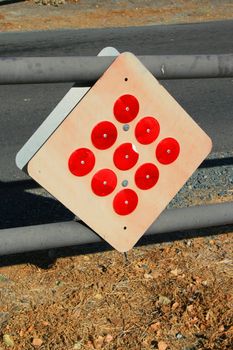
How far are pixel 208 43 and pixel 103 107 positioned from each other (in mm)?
11453

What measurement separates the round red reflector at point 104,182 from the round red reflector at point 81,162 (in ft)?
0.20

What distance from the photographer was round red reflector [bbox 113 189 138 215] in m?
3.40

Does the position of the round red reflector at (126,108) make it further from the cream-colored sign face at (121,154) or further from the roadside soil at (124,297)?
the roadside soil at (124,297)

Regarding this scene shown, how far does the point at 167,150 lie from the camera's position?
340 cm

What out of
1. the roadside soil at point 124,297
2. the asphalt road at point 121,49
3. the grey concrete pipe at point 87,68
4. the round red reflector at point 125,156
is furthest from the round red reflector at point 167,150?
the asphalt road at point 121,49

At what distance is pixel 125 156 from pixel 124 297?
119 centimetres

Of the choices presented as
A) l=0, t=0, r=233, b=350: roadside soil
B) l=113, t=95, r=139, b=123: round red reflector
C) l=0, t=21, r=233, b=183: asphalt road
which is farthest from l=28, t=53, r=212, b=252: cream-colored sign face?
l=0, t=21, r=233, b=183: asphalt road

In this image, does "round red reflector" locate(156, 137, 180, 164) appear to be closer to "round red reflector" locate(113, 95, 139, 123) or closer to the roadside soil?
"round red reflector" locate(113, 95, 139, 123)

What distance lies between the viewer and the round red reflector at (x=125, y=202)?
3.40 m

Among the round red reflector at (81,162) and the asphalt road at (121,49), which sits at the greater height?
the round red reflector at (81,162)

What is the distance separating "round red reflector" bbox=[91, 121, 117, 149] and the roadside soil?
3.90 ft

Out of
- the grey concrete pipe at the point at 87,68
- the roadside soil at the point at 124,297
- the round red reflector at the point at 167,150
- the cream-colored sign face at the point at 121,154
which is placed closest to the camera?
the grey concrete pipe at the point at 87,68

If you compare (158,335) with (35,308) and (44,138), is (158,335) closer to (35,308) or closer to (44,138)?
(35,308)

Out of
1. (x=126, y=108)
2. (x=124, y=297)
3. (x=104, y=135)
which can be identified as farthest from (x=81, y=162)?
(x=124, y=297)
